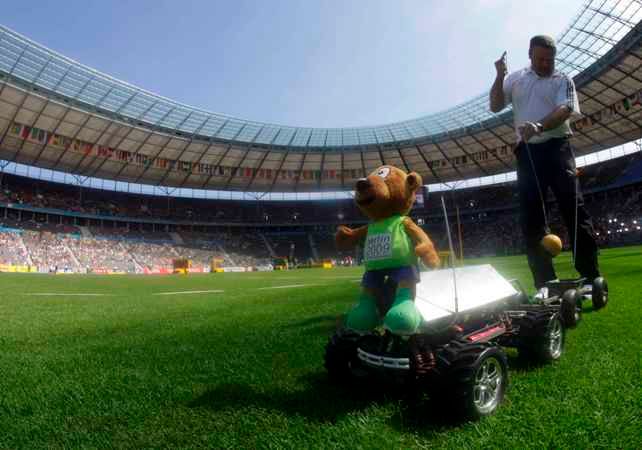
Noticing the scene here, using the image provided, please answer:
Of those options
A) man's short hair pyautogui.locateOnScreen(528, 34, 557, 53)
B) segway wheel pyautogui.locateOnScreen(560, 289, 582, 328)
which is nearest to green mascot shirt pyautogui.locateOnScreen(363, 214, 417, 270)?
segway wheel pyautogui.locateOnScreen(560, 289, 582, 328)

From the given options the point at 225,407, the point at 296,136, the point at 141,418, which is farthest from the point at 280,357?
the point at 296,136

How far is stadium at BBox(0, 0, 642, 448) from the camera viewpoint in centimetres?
160

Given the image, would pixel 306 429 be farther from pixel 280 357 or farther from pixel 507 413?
pixel 280 357

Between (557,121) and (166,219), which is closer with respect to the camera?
(557,121)

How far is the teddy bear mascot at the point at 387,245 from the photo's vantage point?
2.17 meters

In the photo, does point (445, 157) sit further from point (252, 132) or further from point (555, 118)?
point (555, 118)

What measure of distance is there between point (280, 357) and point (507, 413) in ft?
4.72

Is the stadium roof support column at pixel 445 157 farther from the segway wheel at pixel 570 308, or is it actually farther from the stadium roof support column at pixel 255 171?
the segway wheel at pixel 570 308

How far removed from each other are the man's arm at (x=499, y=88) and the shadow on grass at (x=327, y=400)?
3.32 m

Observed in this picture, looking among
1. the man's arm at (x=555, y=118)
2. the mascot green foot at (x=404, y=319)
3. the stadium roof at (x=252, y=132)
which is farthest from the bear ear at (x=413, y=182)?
the stadium roof at (x=252, y=132)

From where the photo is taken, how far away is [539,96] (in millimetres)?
3811

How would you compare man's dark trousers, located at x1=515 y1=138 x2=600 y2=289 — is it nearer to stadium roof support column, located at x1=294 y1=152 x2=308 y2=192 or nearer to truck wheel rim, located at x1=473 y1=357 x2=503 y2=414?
truck wheel rim, located at x1=473 y1=357 x2=503 y2=414

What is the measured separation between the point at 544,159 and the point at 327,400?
340 cm

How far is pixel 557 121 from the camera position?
3.46 metres
